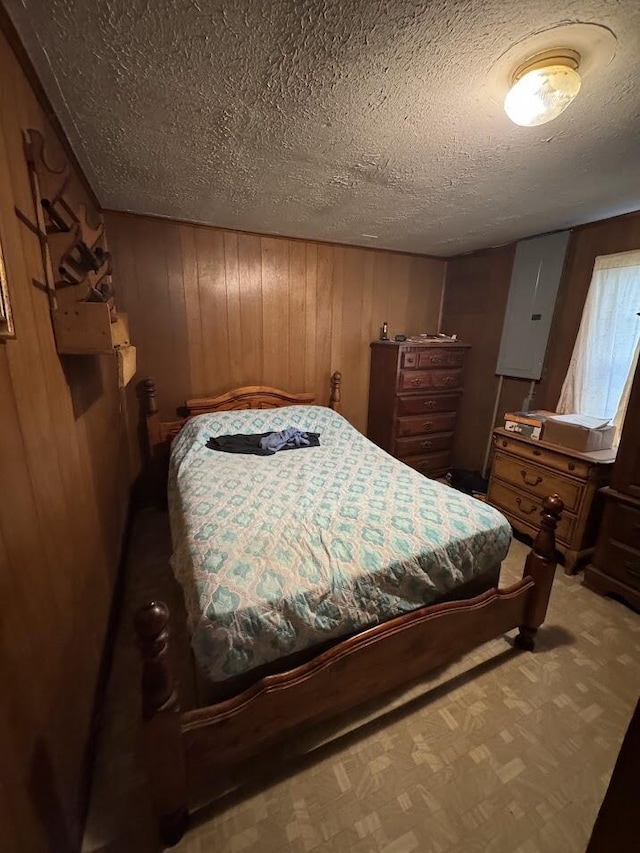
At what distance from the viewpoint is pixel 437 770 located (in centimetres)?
120

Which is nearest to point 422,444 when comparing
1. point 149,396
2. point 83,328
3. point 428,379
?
point 428,379

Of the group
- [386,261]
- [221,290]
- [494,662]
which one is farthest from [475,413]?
[221,290]

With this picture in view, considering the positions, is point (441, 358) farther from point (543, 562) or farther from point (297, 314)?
point (543, 562)

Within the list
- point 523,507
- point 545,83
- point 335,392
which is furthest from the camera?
point 335,392

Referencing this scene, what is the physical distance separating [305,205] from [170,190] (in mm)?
793

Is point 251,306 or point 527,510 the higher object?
point 251,306

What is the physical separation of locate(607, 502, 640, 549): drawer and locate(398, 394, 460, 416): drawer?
5.33 feet

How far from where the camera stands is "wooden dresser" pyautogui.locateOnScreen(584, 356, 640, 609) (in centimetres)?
184

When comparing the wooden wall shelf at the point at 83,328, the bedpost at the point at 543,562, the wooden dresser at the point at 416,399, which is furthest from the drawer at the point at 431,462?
the wooden wall shelf at the point at 83,328

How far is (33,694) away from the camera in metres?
0.81

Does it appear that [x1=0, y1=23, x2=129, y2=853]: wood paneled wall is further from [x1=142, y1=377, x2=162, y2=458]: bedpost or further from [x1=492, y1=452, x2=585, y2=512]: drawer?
[x1=492, y1=452, x2=585, y2=512]: drawer

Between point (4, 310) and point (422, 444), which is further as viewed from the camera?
point (422, 444)

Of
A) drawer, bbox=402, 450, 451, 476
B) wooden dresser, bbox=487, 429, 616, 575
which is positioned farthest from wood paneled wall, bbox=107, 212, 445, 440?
wooden dresser, bbox=487, 429, 616, 575

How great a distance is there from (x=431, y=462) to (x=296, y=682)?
2.74 meters
